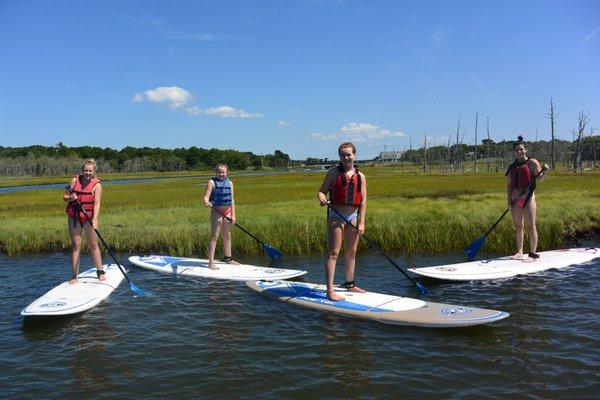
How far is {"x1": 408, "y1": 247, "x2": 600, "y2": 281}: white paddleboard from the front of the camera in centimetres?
964

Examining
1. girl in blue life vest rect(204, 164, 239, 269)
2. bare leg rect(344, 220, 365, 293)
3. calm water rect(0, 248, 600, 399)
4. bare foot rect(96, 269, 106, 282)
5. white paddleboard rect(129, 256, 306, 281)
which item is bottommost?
calm water rect(0, 248, 600, 399)

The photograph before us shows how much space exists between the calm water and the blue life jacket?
7.33 feet

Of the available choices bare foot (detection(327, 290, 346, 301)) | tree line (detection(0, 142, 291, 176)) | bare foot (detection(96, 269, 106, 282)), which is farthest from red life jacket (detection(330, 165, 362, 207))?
tree line (detection(0, 142, 291, 176))

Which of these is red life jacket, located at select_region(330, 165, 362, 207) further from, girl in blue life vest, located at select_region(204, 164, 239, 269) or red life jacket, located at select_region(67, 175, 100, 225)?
red life jacket, located at select_region(67, 175, 100, 225)

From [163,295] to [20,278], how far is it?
4.43 metres

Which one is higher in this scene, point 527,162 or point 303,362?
point 527,162

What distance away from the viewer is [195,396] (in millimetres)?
5168

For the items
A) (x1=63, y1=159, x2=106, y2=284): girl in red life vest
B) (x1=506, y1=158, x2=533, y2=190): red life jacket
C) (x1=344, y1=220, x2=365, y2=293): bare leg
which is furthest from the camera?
(x1=506, y1=158, x2=533, y2=190): red life jacket

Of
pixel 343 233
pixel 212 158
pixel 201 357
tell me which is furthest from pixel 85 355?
pixel 212 158

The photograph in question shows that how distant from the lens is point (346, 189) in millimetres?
7535

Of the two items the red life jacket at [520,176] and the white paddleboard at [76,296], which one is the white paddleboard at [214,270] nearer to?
the white paddleboard at [76,296]

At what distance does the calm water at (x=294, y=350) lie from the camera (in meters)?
5.31

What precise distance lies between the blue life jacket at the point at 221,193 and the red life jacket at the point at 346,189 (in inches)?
146

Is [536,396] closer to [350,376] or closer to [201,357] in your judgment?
[350,376]
